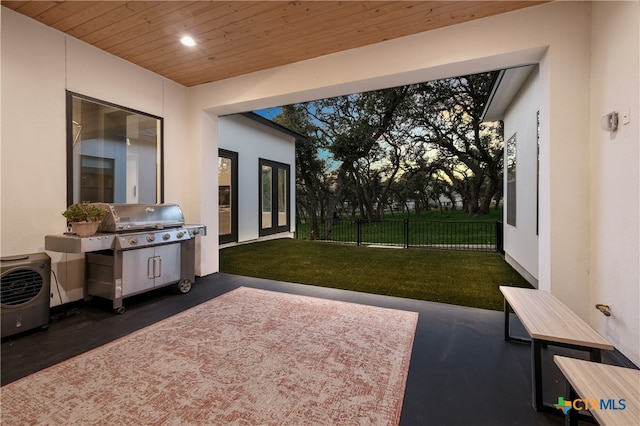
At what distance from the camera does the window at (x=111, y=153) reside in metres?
3.32

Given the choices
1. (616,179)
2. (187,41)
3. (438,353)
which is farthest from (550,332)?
(187,41)

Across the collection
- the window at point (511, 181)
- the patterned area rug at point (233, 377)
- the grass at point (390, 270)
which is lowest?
the patterned area rug at point (233, 377)

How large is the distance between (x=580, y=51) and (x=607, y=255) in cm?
186

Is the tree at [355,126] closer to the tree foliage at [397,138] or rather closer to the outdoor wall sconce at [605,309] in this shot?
the tree foliage at [397,138]

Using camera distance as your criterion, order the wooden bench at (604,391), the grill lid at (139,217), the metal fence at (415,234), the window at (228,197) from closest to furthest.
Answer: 1. the wooden bench at (604,391)
2. the grill lid at (139,217)
3. the window at (228,197)
4. the metal fence at (415,234)

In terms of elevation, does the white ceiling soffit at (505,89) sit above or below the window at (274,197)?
→ above

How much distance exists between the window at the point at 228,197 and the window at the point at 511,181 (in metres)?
6.33

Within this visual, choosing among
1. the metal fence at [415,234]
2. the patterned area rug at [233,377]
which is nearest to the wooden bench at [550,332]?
the patterned area rug at [233,377]

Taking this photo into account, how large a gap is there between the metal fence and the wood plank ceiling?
17.5ft

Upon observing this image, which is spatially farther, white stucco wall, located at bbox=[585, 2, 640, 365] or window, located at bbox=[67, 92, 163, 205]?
window, located at bbox=[67, 92, 163, 205]

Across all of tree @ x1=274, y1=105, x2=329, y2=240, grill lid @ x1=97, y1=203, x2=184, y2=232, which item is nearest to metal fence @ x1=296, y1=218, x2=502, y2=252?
tree @ x1=274, y1=105, x2=329, y2=240

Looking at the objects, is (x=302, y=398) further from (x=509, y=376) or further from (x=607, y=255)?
(x=607, y=255)

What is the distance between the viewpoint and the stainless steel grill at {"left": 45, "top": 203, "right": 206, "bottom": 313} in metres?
2.90

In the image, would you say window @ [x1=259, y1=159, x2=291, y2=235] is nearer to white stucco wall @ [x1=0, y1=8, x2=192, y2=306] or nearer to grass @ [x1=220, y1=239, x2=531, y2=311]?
grass @ [x1=220, y1=239, x2=531, y2=311]
